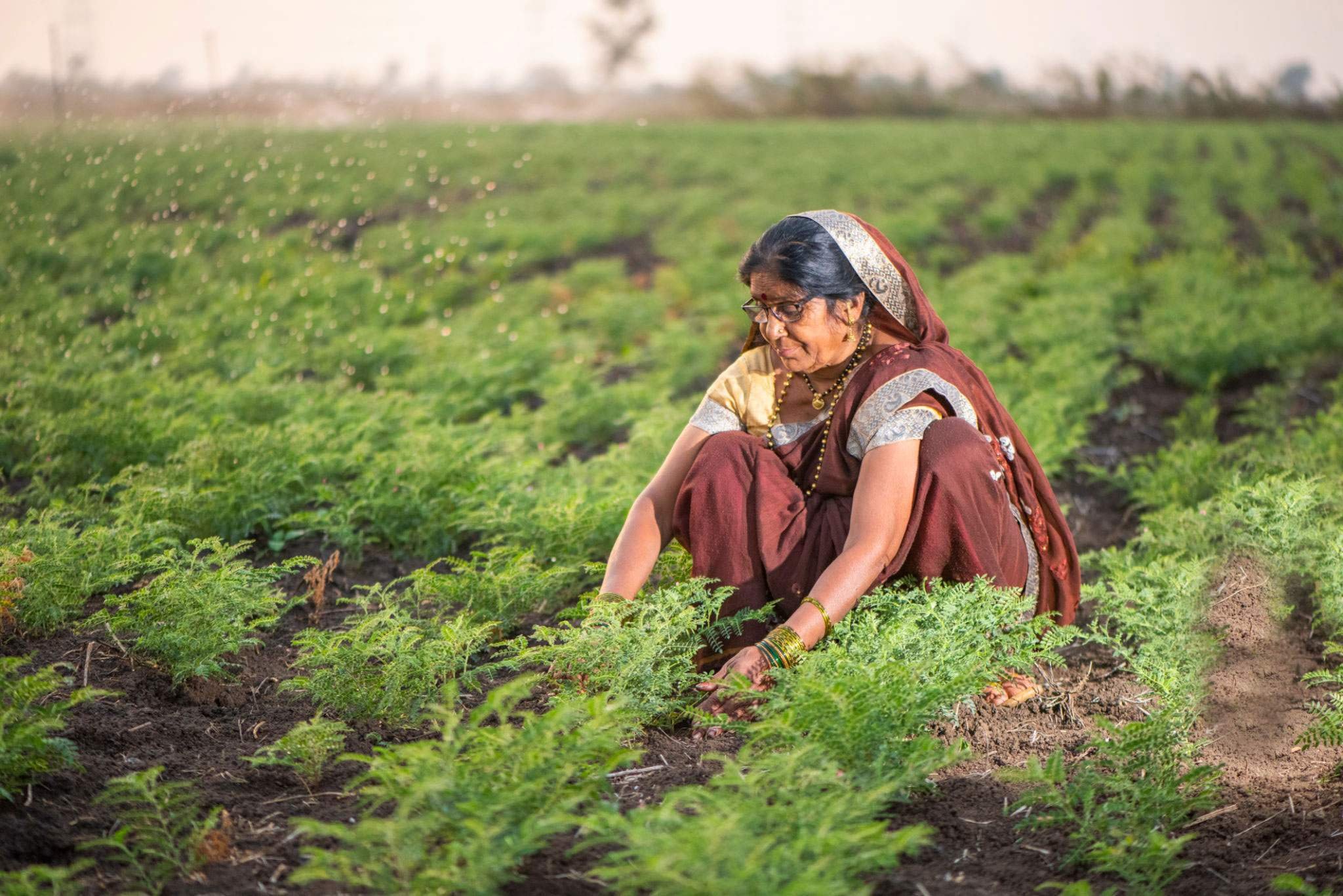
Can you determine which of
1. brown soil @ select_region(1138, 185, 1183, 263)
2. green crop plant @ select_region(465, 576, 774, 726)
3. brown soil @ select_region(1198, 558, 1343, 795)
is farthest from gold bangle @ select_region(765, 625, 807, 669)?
brown soil @ select_region(1138, 185, 1183, 263)

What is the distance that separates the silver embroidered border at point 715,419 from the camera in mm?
3635

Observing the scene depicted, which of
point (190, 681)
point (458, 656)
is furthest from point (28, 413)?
point (458, 656)

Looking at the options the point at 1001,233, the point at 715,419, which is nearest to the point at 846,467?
the point at 715,419

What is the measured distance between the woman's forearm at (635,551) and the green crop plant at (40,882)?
1.54m

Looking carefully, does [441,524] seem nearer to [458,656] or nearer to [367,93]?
[458,656]

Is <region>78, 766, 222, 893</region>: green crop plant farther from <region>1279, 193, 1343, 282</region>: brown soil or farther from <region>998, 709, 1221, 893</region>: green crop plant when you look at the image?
<region>1279, 193, 1343, 282</region>: brown soil

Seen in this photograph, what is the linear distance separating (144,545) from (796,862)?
271 cm

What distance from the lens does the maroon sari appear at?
3.27m

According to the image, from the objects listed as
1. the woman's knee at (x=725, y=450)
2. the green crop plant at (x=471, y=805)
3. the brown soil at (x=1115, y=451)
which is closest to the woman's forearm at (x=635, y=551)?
the woman's knee at (x=725, y=450)

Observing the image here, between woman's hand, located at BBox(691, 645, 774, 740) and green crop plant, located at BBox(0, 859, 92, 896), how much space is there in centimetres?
140

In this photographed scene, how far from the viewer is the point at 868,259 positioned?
11.0 feet

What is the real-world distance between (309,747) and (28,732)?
0.57 metres

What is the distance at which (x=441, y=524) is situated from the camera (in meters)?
4.62

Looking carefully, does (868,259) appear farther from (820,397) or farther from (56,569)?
(56,569)
